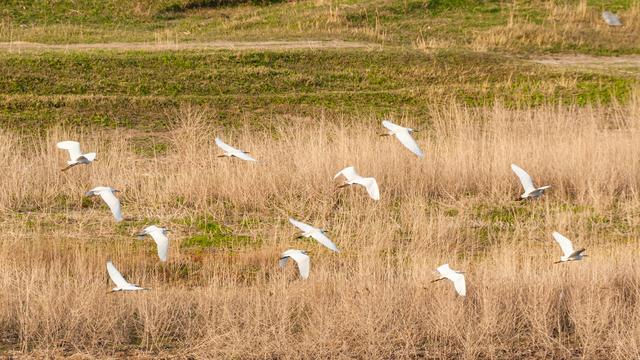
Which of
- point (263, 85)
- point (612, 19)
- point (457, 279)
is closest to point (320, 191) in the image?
point (457, 279)

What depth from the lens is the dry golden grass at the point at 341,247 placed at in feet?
28.1

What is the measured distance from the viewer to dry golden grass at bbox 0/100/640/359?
28.1ft

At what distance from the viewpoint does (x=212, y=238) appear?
1155 centimetres

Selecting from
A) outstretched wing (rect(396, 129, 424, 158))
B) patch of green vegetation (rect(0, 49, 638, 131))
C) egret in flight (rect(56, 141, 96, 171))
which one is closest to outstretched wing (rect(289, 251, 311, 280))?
outstretched wing (rect(396, 129, 424, 158))

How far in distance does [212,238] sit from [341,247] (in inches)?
52.4

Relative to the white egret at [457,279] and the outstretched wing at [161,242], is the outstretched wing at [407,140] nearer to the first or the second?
the white egret at [457,279]

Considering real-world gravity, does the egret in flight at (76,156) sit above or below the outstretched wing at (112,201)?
above

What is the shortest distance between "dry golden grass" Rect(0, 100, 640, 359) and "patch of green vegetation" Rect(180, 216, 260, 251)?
124mm

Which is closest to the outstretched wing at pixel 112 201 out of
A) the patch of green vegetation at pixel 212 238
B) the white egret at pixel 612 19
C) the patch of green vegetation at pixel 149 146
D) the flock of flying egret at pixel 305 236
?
the flock of flying egret at pixel 305 236

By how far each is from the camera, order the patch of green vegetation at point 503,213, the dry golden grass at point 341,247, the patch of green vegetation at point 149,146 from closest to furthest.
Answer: the dry golden grass at point 341,247, the patch of green vegetation at point 503,213, the patch of green vegetation at point 149,146

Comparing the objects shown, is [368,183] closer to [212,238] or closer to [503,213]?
[212,238]

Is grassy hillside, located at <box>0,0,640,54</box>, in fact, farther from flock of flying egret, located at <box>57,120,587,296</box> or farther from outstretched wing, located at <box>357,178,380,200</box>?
outstretched wing, located at <box>357,178,380,200</box>

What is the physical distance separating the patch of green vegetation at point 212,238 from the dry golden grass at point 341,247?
12cm

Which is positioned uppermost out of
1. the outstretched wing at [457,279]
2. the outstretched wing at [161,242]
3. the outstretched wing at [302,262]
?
the outstretched wing at [161,242]
